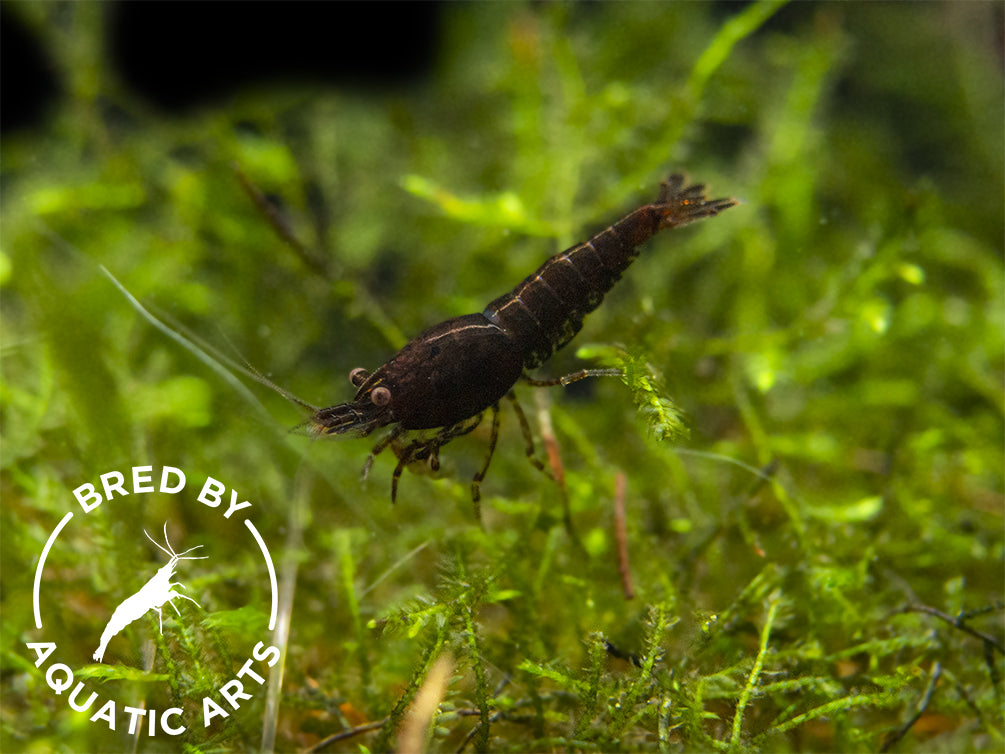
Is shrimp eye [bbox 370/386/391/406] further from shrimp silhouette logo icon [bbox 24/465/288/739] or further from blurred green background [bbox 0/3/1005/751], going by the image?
shrimp silhouette logo icon [bbox 24/465/288/739]

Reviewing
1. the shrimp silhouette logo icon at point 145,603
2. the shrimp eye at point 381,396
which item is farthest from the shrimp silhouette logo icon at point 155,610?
the shrimp eye at point 381,396

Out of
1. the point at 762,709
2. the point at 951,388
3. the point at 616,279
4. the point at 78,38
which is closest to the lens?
the point at 762,709

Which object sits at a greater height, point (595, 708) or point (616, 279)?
point (616, 279)

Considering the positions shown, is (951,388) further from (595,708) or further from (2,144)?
(2,144)

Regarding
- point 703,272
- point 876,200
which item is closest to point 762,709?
point 703,272

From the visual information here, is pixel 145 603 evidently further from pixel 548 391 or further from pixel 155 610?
pixel 548 391

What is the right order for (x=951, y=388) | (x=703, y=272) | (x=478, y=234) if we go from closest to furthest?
(x=951, y=388)
(x=478, y=234)
(x=703, y=272)

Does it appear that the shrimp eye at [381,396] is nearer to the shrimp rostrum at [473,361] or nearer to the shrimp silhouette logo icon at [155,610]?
the shrimp rostrum at [473,361]

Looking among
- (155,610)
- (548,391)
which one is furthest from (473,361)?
(155,610)
